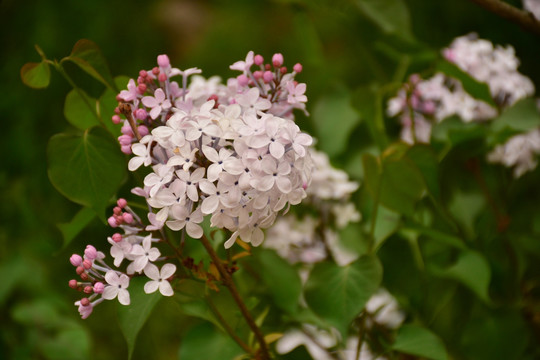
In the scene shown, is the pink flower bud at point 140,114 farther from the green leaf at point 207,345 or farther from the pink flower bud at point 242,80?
the green leaf at point 207,345

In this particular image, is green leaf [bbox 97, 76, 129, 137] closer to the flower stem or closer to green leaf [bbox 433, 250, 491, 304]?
the flower stem

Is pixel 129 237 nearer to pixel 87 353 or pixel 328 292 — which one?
pixel 328 292

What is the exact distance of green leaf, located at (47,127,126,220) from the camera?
412 millimetres

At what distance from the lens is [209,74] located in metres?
1.30

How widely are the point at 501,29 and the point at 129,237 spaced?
2.70 ft

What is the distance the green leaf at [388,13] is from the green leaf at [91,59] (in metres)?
0.37

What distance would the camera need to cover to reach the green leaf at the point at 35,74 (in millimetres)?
410

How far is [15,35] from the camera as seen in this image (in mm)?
1185

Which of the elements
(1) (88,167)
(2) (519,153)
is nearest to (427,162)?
(2) (519,153)

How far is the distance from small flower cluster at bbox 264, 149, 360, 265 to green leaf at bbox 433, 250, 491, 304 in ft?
0.45

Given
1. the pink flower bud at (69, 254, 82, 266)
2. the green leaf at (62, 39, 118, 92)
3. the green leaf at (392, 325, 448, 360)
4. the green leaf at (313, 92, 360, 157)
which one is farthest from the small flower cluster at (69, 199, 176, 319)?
the green leaf at (313, 92, 360, 157)

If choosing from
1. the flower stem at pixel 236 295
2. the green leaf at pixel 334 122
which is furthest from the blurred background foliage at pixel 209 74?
the flower stem at pixel 236 295

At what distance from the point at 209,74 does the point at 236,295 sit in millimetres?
956

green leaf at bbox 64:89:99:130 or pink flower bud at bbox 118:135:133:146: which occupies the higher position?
pink flower bud at bbox 118:135:133:146
